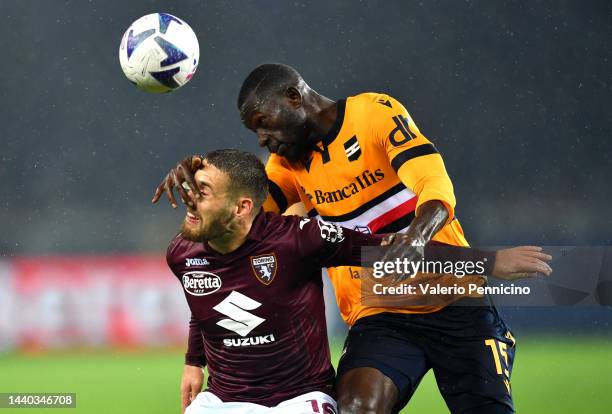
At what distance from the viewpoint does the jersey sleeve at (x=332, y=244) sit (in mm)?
3299

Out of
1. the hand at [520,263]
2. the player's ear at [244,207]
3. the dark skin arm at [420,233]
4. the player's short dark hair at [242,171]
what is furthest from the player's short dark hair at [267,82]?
the hand at [520,263]

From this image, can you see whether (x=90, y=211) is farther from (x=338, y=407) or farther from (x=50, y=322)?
(x=338, y=407)

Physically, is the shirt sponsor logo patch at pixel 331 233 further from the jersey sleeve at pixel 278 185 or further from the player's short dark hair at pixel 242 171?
the jersey sleeve at pixel 278 185

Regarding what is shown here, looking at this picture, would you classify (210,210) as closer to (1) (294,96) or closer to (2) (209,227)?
(2) (209,227)

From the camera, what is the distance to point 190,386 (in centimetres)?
358

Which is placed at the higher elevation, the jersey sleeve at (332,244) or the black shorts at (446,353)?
the jersey sleeve at (332,244)

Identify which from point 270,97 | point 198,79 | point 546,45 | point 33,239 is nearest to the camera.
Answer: point 270,97

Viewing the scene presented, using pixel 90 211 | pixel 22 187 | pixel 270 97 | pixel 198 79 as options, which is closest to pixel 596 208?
pixel 198 79

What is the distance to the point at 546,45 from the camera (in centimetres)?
1029

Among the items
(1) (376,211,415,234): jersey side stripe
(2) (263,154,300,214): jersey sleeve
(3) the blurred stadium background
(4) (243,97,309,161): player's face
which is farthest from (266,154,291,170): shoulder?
(3) the blurred stadium background

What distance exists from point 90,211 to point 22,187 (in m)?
0.76

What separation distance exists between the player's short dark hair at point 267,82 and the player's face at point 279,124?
5 centimetres

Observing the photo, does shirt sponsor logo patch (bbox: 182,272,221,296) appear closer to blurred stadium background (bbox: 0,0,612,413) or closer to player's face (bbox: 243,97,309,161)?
player's face (bbox: 243,97,309,161)

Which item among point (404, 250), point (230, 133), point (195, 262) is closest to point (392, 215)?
point (404, 250)
